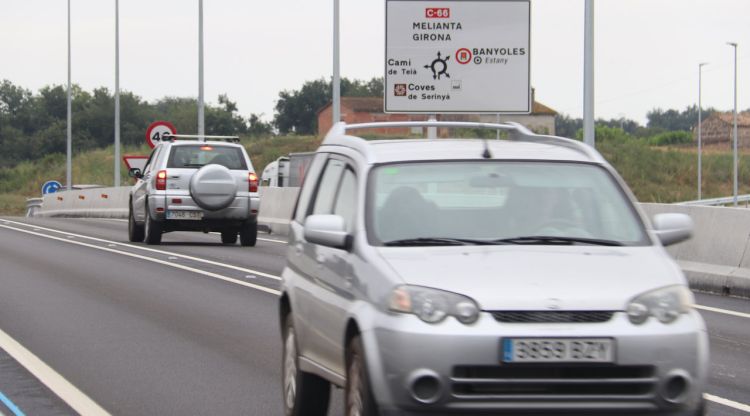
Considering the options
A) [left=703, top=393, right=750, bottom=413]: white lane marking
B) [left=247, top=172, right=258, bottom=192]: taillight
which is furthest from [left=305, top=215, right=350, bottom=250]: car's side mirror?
[left=247, top=172, right=258, bottom=192]: taillight

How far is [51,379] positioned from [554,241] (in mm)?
4199

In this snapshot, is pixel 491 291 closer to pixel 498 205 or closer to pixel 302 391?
pixel 498 205

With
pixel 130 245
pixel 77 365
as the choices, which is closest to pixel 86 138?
pixel 130 245

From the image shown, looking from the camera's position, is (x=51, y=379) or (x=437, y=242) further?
(x=51, y=379)

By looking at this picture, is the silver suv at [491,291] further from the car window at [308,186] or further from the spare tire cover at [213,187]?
the spare tire cover at [213,187]

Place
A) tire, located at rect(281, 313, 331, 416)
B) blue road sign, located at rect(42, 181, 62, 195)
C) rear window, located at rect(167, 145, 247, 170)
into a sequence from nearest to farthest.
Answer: tire, located at rect(281, 313, 331, 416) → rear window, located at rect(167, 145, 247, 170) → blue road sign, located at rect(42, 181, 62, 195)

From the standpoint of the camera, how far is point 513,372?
624cm

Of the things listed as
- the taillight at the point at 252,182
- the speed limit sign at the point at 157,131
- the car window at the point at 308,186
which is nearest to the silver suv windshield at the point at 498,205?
the car window at the point at 308,186

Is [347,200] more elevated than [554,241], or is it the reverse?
[347,200]

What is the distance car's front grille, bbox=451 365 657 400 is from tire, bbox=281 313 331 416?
1.97 m

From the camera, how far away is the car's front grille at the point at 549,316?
626 cm

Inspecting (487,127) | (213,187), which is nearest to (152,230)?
(213,187)

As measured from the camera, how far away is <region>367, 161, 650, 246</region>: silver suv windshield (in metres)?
7.15

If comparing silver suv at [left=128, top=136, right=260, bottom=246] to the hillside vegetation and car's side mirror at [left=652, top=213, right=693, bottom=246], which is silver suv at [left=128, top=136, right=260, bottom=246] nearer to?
car's side mirror at [left=652, top=213, right=693, bottom=246]
